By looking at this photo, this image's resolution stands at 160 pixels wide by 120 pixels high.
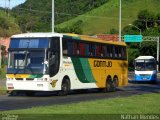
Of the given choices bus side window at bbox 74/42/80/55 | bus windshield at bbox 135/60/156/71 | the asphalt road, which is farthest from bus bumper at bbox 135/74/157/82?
bus side window at bbox 74/42/80/55

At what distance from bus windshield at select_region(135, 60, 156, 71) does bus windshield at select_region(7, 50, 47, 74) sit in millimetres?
25224

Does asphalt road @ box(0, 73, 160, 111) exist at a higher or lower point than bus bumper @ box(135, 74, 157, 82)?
lower

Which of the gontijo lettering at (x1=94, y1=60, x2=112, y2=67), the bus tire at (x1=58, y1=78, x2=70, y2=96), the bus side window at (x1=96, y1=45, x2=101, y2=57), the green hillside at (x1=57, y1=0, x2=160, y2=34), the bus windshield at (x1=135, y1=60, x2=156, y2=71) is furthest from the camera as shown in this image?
the green hillside at (x1=57, y1=0, x2=160, y2=34)

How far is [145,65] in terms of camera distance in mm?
50969

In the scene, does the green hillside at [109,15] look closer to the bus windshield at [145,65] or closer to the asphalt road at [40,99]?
the bus windshield at [145,65]

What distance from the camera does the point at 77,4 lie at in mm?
153875

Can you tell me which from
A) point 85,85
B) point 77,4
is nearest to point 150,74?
point 85,85

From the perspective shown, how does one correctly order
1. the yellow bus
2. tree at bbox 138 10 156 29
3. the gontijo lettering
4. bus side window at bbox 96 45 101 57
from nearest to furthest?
the yellow bus
the gontijo lettering
bus side window at bbox 96 45 101 57
tree at bbox 138 10 156 29

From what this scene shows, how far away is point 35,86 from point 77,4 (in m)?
128

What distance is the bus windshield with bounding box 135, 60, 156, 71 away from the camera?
50812 millimetres

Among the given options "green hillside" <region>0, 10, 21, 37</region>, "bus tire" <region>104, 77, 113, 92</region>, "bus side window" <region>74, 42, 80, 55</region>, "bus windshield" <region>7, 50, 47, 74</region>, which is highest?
"green hillside" <region>0, 10, 21, 37</region>

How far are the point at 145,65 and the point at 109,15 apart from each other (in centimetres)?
11612

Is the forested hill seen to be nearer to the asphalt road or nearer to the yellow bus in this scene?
the yellow bus

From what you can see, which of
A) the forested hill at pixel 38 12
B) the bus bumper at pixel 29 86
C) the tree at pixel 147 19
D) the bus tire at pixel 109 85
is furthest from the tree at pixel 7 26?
the bus bumper at pixel 29 86
